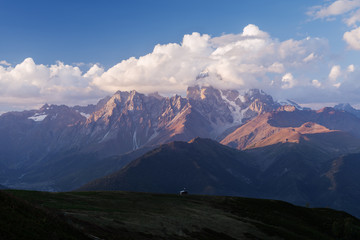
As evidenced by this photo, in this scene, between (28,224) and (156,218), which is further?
(156,218)

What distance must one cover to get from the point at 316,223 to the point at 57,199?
75.9 metres

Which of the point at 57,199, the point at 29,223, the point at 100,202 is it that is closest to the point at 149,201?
the point at 100,202

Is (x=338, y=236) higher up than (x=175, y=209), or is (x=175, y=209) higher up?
(x=175, y=209)

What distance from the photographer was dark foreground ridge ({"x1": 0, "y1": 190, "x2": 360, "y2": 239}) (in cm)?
3631

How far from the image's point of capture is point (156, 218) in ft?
207

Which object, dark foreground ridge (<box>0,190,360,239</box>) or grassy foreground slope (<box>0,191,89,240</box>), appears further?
dark foreground ridge (<box>0,190,360,239</box>)

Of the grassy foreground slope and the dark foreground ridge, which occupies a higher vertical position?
the grassy foreground slope

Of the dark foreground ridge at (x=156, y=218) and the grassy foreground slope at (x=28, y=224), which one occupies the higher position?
the grassy foreground slope at (x=28, y=224)

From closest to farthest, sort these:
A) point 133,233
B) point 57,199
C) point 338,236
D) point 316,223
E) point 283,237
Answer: point 133,233 < point 57,199 < point 283,237 < point 338,236 < point 316,223

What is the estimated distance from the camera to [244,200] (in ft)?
342

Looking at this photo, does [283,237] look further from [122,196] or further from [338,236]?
[122,196]

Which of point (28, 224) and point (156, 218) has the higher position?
point (28, 224)

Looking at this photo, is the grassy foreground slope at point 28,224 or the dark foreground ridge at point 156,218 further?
the dark foreground ridge at point 156,218

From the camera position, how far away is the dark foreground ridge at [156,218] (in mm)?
36312
